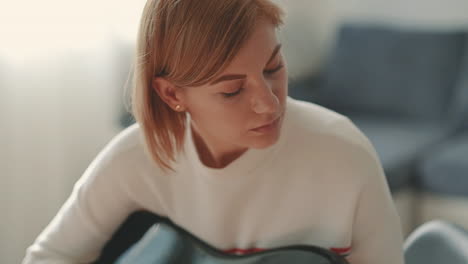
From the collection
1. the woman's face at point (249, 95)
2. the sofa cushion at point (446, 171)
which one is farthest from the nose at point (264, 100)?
the sofa cushion at point (446, 171)

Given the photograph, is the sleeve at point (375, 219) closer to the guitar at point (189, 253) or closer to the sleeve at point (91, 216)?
the guitar at point (189, 253)

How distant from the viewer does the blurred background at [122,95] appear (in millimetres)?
2500

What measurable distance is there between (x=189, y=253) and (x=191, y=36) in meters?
0.36

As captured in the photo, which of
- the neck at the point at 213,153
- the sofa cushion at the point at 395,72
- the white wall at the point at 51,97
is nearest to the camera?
the neck at the point at 213,153

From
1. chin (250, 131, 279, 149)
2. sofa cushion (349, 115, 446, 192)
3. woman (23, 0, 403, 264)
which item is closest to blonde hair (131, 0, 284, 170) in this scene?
woman (23, 0, 403, 264)

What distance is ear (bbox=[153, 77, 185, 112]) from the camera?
44.9 inches

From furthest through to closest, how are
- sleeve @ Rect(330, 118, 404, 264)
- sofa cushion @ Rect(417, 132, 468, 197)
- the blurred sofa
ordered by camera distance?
the blurred sofa
sofa cushion @ Rect(417, 132, 468, 197)
sleeve @ Rect(330, 118, 404, 264)

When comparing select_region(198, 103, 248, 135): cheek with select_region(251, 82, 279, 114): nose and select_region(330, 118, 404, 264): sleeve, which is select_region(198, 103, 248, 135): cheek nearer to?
select_region(251, 82, 279, 114): nose

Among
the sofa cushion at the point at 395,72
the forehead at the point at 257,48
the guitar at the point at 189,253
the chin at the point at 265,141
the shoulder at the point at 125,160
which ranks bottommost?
the sofa cushion at the point at 395,72

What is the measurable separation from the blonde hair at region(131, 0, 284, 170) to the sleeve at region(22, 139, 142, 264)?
0.18 metres

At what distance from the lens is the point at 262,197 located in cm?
124

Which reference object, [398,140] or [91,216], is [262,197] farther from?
[398,140]

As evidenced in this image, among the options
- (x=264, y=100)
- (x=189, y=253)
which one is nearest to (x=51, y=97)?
(x=189, y=253)

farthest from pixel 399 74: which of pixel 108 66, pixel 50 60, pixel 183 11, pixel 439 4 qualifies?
pixel 183 11
